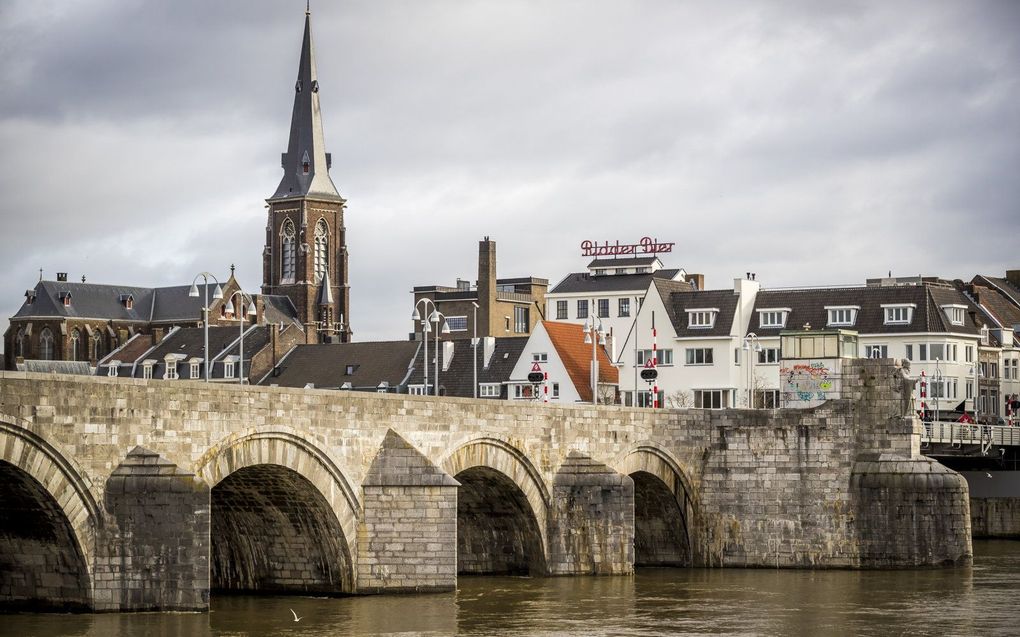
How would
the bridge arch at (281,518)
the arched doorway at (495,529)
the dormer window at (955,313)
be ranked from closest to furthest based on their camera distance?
the bridge arch at (281,518)
the arched doorway at (495,529)
the dormer window at (955,313)

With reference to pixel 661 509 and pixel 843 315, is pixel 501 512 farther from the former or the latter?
pixel 843 315

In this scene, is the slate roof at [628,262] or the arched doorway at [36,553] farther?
the slate roof at [628,262]

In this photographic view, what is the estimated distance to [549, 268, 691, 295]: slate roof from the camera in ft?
267

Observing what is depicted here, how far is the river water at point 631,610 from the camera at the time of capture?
29422mm

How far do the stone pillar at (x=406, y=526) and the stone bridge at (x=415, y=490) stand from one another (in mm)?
40

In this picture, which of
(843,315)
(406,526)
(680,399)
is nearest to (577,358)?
(680,399)

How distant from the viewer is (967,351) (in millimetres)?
73938

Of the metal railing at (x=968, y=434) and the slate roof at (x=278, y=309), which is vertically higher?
the slate roof at (x=278, y=309)

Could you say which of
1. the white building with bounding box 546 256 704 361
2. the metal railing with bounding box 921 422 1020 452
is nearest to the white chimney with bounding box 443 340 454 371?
the white building with bounding box 546 256 704 361

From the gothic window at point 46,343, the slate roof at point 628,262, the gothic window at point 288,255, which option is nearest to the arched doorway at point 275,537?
the slate roof at point 628,262

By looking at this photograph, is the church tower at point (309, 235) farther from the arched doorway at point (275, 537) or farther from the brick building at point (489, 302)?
the arched doorway at point (275, 537)

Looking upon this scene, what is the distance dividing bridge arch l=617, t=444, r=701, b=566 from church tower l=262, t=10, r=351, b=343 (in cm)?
8035

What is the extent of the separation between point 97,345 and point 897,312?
6996cm

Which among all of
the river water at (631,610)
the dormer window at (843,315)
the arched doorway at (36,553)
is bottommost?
the river water at (631,610)
